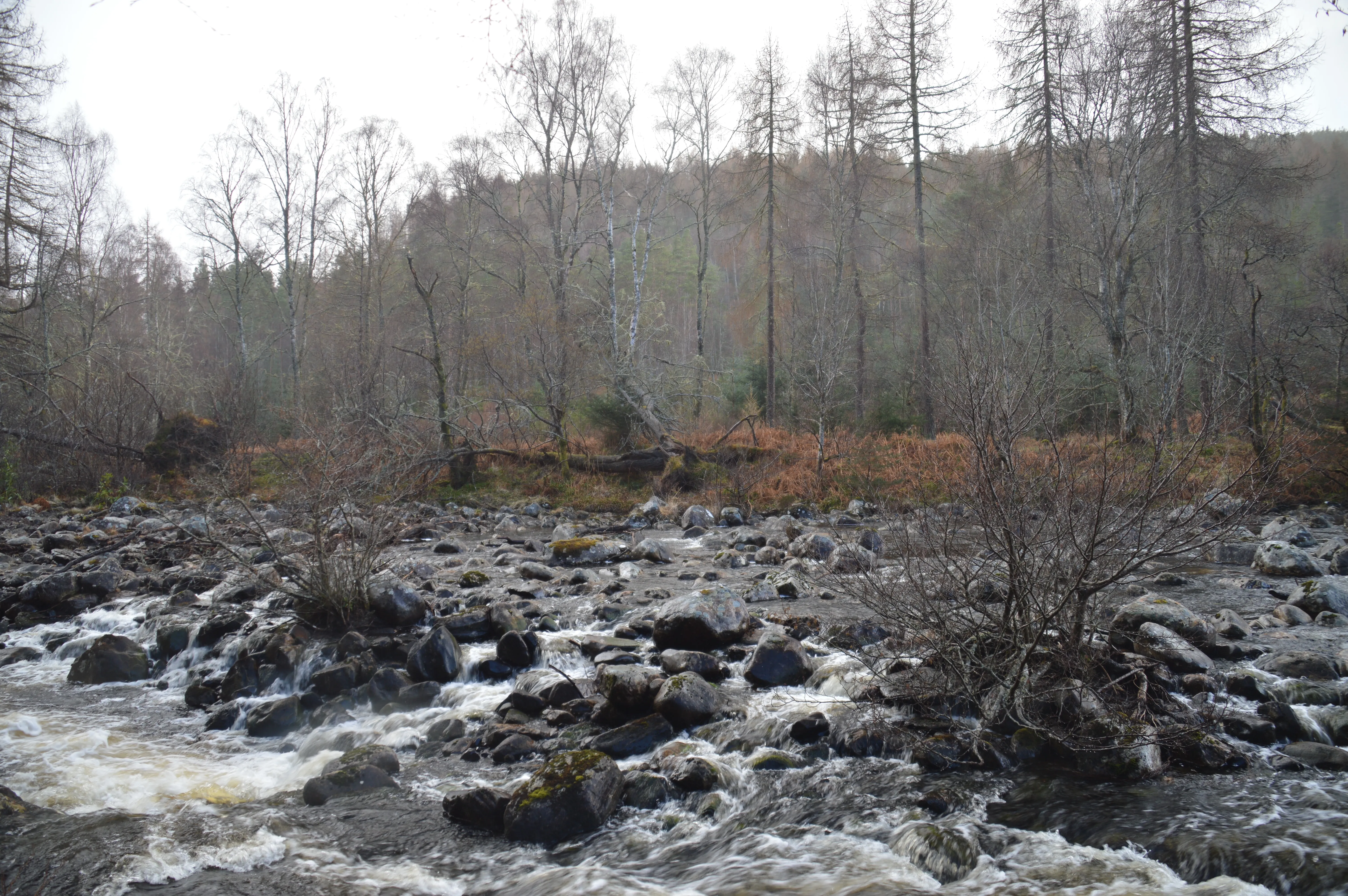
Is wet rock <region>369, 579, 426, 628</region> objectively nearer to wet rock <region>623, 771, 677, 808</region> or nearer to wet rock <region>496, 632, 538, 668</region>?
wet rock <region>496, 632, 538, 668</region>

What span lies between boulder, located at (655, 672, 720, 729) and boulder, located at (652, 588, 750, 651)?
1.10m

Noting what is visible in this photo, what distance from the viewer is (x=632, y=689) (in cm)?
510

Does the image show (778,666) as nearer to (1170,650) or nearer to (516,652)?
(516,652)

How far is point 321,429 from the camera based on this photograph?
8.13 meters

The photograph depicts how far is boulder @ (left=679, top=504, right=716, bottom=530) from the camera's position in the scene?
44.1ft

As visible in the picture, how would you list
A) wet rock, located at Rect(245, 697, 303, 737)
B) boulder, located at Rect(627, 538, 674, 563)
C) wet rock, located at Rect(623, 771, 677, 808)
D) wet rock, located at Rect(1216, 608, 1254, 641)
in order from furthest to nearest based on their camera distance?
boulder, located at Rect(627, 538, 674, 563), wet rock, located at Rect(1216, 608, 1254, 641), wet rock, located at Rect(245, 697, 303, 737), wet rock, located at Rect(623, 771, 677, 808)

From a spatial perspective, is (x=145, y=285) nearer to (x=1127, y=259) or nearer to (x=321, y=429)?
(x=321, y=429)

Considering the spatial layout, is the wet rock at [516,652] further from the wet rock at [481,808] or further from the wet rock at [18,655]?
the wet rock at [18,655]

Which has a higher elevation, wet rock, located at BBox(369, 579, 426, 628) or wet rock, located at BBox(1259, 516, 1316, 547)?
wet rock, located at BBox(1259, 516, 1316, 547)

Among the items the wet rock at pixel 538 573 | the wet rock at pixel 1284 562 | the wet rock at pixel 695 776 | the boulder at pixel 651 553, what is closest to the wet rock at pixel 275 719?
the wet rock at pixel 695 776

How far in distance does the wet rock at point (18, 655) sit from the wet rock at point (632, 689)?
567 centimetres

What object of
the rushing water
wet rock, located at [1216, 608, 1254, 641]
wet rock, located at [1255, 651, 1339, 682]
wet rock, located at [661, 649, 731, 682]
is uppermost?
wet rock, located at [1216, 608, 1254, 641]

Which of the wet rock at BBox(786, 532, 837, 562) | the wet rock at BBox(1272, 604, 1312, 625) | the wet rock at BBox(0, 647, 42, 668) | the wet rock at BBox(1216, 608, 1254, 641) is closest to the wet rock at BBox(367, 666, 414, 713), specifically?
the wet rock at BBox(0, 647, 42, 668)

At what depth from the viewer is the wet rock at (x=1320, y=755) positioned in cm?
390
